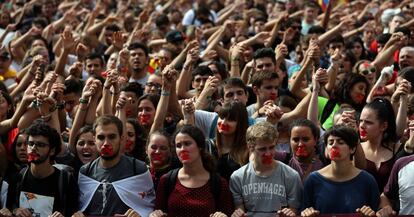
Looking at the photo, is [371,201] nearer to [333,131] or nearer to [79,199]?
[333,131]

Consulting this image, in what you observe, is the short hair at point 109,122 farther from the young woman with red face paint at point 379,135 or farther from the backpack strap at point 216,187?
the young woman with red face paint at point 379,135

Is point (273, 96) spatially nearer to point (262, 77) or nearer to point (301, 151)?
point (262, 77)

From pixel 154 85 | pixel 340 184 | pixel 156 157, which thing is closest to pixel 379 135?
pixel 340 184

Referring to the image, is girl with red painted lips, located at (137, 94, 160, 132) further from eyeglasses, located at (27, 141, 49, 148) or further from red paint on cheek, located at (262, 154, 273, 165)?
red paint on cheek, located at (262, 154, 273, 165)

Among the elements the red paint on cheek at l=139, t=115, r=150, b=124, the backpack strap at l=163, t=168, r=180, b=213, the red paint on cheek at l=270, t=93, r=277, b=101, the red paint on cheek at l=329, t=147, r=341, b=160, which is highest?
the red paint on cheek at l=270, t=93, r=277, b=101

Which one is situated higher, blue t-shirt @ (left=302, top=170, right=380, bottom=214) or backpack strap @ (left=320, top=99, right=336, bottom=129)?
backpack strap @ (left=320, top=99, right=336, bottom=129)

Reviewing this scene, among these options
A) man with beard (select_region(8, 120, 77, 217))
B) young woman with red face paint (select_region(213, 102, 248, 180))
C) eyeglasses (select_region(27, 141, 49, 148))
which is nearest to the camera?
man with beard (select_region(8, 120, 77, 217))

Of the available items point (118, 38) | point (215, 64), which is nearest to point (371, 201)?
point (215, 64)

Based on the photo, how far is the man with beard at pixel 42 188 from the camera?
8125 mm

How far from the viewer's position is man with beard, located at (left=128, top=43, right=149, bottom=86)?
12.6 meters

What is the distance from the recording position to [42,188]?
26.8 feet

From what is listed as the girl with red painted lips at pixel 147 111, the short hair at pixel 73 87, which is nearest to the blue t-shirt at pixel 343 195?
the girl with red painted lips at pixel 147 111

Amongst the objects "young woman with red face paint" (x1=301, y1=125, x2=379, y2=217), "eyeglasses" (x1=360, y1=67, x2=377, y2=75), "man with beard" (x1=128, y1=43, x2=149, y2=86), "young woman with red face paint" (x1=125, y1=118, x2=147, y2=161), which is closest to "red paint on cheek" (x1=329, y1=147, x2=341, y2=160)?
"young woman with red face paint" (x1=301, y1=125, x2=379, y2=217)

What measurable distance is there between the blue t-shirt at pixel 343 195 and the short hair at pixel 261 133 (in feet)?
1.58
